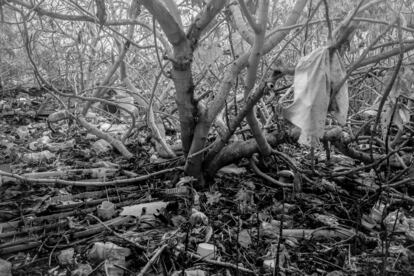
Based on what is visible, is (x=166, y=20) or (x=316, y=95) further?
(x=166, y=20)

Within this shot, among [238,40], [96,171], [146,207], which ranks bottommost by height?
[146,207]

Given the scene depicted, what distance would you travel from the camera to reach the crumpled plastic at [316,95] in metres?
1.29

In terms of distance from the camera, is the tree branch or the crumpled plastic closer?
the crumpled plastic

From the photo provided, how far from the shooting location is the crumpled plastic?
1.29m

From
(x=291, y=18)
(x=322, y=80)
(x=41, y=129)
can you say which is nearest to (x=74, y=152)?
(x=41, y=129)

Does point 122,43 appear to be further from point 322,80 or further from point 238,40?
point 322,80

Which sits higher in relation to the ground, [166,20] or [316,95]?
[166,20]

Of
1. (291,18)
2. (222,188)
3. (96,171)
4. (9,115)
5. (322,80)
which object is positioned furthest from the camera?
(9,115)

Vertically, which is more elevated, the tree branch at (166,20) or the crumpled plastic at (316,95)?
the tree branch at (166,20)

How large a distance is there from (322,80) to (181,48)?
2.76ft

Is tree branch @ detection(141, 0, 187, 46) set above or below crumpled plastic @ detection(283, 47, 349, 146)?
above

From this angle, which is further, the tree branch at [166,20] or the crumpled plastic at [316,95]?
the tree branch at [166,20]

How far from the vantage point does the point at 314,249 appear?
5.11 feet

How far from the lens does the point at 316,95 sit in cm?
130
